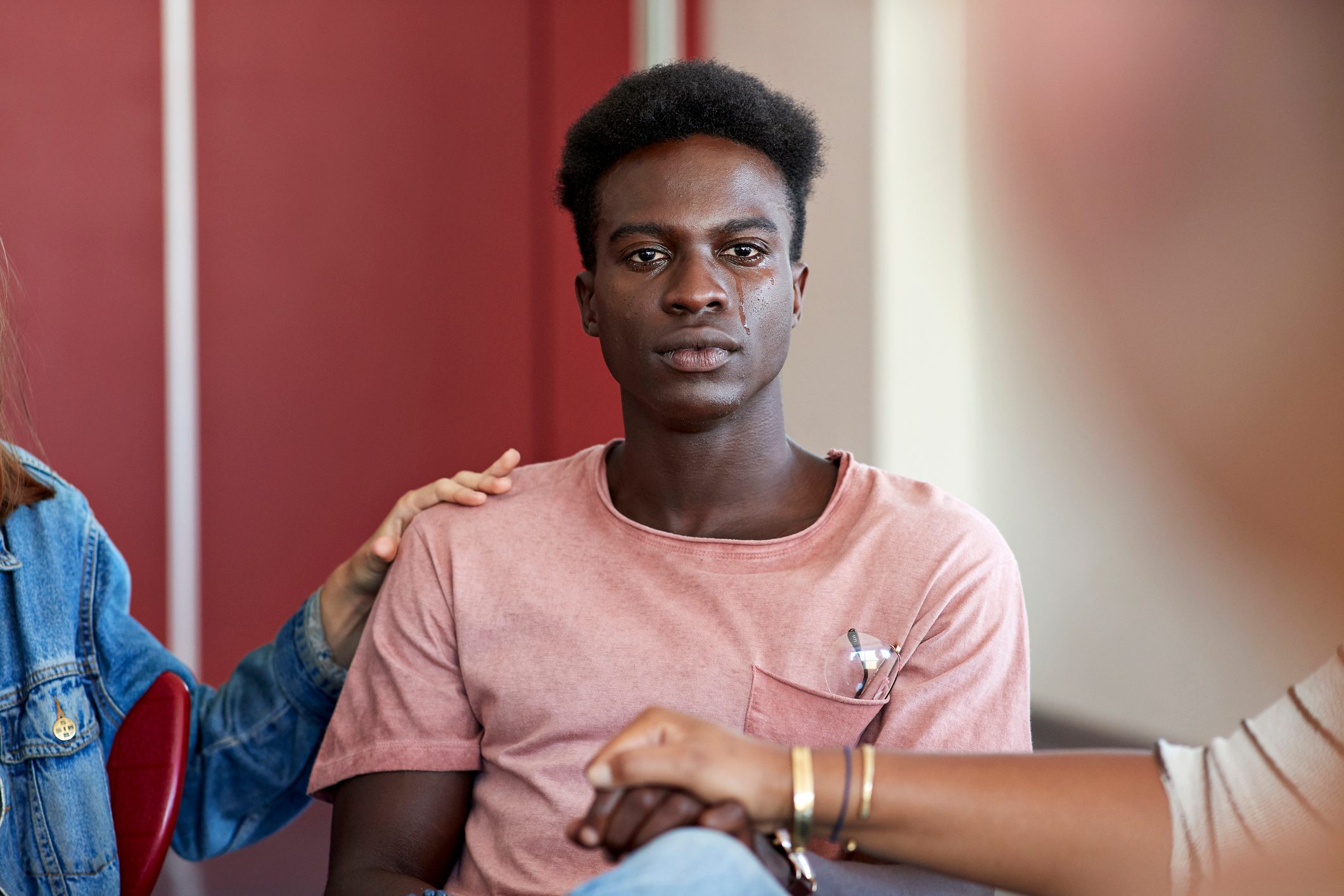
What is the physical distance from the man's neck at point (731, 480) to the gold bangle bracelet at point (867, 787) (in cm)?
54

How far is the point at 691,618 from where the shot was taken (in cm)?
152

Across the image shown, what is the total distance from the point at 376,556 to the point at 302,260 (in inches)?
88.0

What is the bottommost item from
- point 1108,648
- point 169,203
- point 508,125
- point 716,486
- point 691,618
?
point 1108,648

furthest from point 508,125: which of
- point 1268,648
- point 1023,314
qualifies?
point 1268,648

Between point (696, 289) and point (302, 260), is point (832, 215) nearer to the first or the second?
point (302, 260)

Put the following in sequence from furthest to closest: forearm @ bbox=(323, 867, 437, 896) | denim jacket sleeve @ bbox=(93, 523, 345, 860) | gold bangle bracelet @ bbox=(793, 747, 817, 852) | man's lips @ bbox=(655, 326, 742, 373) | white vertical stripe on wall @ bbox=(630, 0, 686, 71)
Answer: white vertical stripe on wall @ bbox=(630, 0, 686, 71) < denim jacket sleeve @ bbox=(93, 523, 345, 860) < man's lips @ bbox=(655, 326, 742, 373) < forearm @ bbox=(323, 867, 437, 896) < gold bangle bracelet @ bbox=(793, 747, 817, 852)

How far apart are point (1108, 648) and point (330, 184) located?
2524 millimetres

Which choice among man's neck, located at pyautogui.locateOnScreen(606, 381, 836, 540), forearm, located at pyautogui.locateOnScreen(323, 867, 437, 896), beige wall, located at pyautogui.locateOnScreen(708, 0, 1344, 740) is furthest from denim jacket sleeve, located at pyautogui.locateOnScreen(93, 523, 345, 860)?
beige wall, located at pyautogui.locateOnScreen(708, 0, 1344, 740)

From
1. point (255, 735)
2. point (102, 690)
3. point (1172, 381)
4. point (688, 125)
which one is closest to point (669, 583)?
point (688, 125)

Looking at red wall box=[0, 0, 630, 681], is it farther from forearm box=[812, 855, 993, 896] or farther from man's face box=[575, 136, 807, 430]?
forearm box=[812, 855, 993, 896]

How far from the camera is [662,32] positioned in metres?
3.84

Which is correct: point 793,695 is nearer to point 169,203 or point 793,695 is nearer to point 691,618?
point 691,618

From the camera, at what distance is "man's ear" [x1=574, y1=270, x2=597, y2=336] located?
1.74 meters

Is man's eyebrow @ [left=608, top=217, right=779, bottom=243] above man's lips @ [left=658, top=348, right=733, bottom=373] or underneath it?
above
